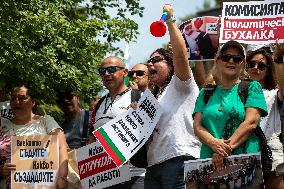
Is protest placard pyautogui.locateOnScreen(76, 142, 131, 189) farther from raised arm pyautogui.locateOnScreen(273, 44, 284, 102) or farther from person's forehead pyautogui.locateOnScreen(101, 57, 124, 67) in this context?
raised arm pyautogui.locateOnScreen(273, 44, 284, 102)

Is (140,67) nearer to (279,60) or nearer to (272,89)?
(272,89)

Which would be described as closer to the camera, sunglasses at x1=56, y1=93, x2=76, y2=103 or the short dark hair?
the short dark hair

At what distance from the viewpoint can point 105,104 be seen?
7.32 meters

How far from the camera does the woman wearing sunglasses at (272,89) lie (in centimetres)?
580

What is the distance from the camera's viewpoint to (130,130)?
6781mm

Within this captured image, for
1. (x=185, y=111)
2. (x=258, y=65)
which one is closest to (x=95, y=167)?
(x=185, y=111)

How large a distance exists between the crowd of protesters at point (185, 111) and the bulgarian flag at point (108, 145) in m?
→ 0.30

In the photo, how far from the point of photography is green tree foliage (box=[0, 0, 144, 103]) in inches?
336

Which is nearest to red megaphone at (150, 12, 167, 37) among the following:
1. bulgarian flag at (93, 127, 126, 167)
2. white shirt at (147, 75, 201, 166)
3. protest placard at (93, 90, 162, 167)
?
white shirt at (147, 75, 201, 166)

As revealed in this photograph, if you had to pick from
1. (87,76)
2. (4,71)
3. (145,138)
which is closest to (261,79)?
(145,138)

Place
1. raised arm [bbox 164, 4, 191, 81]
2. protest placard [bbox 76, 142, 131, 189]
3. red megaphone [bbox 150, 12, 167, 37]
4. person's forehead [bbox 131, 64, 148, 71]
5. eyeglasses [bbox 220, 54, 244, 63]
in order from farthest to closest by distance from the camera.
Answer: person's forehead [bbox 131, 64, 148, 71], protest placard [bbox 76, 142, 131, 189], red megaphone [bbox 150, 12, 167, 37], raised arm [bbox 164, 4, 191, 81], eyeglasses [bbox 220, 54, 244, 63]

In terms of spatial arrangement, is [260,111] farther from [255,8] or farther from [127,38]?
[127,38]

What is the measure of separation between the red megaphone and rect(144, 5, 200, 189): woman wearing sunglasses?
50 mm

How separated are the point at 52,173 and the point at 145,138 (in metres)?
1.48
